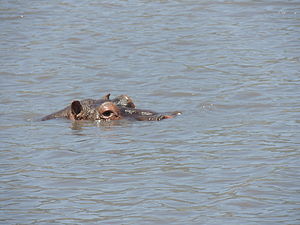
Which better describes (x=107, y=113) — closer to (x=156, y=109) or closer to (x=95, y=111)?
(x=95, y=111)

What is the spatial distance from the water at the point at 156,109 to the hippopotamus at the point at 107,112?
200mm

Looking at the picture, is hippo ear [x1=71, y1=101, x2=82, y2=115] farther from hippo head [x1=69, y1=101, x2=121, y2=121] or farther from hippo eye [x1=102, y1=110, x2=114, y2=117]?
hippo eye [x1=102, y1=110, x2=114, y2=117]

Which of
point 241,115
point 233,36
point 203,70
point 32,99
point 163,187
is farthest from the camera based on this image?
point 233,36

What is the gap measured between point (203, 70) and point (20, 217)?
307 inches

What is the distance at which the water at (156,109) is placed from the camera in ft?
24.5

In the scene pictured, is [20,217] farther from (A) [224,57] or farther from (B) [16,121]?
(A) [224,57]

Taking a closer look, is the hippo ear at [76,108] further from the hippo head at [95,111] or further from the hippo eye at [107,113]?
the hippo eye at [107,113]

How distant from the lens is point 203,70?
47.7 feet

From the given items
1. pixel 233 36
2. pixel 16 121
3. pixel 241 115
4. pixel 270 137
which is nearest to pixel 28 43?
pixel 233 36

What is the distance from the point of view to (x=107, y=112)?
11305mm

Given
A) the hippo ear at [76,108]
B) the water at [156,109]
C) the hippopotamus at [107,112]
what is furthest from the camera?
the hippo ear at [76,108]

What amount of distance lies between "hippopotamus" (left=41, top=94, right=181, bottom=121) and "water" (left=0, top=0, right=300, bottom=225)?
0.20m

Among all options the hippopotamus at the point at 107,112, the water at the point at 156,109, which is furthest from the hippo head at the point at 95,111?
the water at the point at 156,109

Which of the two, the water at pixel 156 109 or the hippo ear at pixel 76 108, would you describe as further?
the hippo ear at pixel 76 108
